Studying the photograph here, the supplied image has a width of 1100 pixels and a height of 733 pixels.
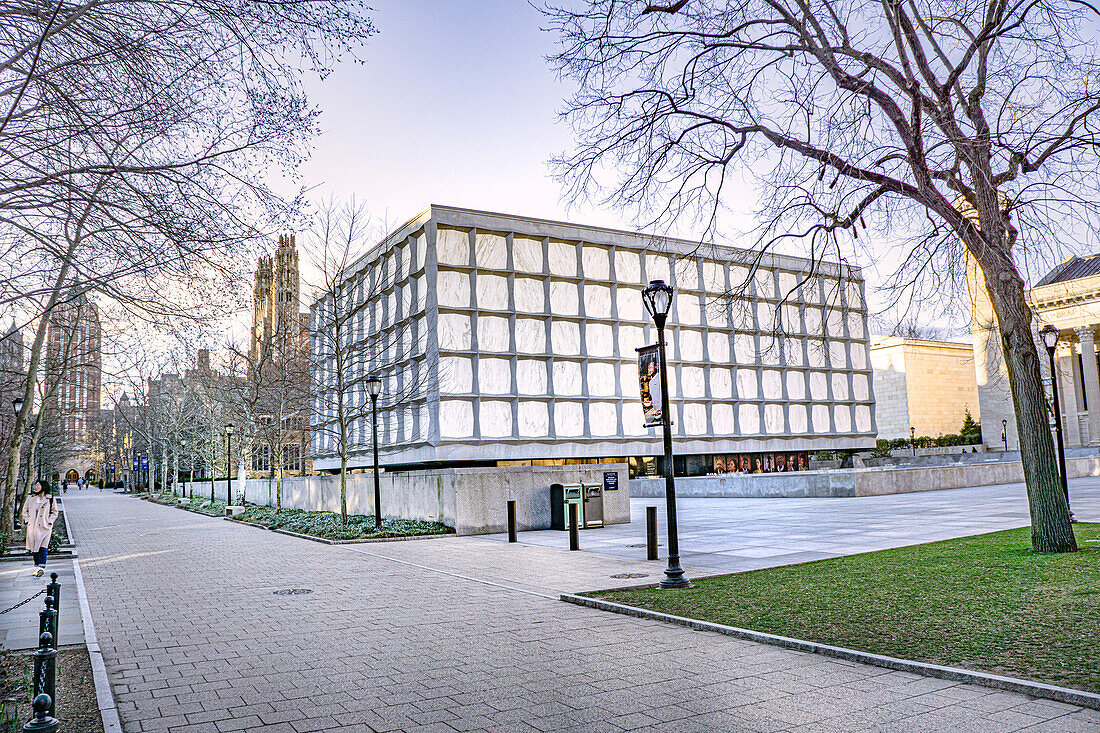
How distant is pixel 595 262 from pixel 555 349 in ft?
22.1

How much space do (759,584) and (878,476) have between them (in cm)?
2229

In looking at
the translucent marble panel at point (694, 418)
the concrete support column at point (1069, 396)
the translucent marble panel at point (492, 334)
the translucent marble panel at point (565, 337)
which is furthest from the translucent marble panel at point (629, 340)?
the concrete support column at point (1069, 396)

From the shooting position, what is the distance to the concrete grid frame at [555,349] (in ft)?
136

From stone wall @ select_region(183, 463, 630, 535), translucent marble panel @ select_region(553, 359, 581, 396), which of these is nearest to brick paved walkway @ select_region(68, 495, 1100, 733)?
stone wall @ select_region(183, 463, 630, 535)

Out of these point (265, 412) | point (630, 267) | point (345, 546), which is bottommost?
point (345, 546)

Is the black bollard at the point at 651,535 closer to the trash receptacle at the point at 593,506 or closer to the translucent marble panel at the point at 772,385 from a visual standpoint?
the trash receptacle at the point at 593,506

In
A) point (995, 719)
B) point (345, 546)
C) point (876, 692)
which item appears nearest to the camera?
point (995, 719)

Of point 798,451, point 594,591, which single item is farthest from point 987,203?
point 798,451

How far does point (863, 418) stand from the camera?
60.8 m

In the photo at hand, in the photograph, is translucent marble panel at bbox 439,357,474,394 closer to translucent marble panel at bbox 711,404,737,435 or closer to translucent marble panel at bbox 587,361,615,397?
translucent marble panel at bbox 587,361,615,397

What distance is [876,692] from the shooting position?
5996 millimetres

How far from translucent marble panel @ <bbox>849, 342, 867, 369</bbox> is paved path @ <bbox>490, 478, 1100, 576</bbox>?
33278mm

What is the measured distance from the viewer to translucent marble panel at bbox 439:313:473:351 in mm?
41281

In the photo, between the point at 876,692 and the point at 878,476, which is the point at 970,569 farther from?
the point at 878,476
